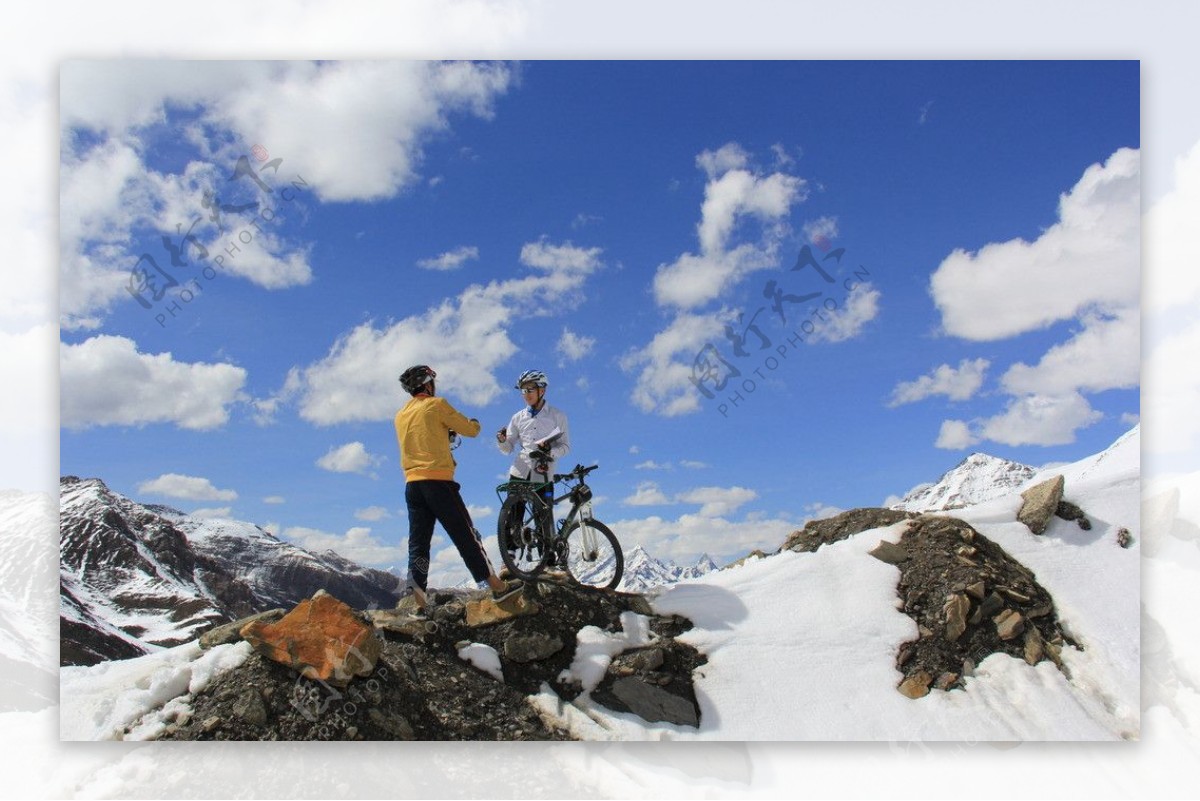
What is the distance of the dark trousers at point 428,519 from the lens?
5906 mm

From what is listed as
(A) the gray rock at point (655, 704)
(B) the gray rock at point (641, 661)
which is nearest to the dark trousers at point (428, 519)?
(B) the gray rock at point (641, 661)

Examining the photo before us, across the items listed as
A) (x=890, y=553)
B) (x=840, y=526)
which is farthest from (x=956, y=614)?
(x=840, y=526)

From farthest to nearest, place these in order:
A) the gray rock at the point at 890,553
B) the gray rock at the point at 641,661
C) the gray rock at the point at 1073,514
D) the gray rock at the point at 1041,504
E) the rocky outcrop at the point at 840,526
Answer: the rocky outcrop at the point at 840,526 < the gray rock at the point at 1041,504 < the gray rock at the point at 1073,514 < the gray rock at the point at 890,553 < the gray rock at the point at 641,661

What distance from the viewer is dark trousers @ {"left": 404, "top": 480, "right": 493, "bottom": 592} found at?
19.4ft

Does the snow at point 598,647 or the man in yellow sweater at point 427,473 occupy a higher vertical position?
the man in yellow sweater at point 427,473

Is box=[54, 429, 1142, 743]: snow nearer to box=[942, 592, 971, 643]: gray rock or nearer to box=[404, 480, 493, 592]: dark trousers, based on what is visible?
box=[942, 592, 971, 643]: gray rock

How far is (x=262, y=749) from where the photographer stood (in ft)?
17.8

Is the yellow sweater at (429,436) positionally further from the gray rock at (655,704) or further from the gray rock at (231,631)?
the gray rock at (655,704)

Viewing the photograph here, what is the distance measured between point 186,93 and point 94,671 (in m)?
5.13

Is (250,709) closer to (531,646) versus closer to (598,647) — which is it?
(531,646)

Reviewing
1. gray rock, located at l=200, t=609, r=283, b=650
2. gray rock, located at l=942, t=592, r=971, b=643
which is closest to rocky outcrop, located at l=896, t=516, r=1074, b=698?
gray rock, located at l=942, t=592, r=971, b=643

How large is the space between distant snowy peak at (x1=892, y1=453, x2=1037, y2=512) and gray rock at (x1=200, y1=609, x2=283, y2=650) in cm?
636

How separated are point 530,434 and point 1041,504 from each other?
5.21 m

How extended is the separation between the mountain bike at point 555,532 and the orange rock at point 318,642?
1442mm
